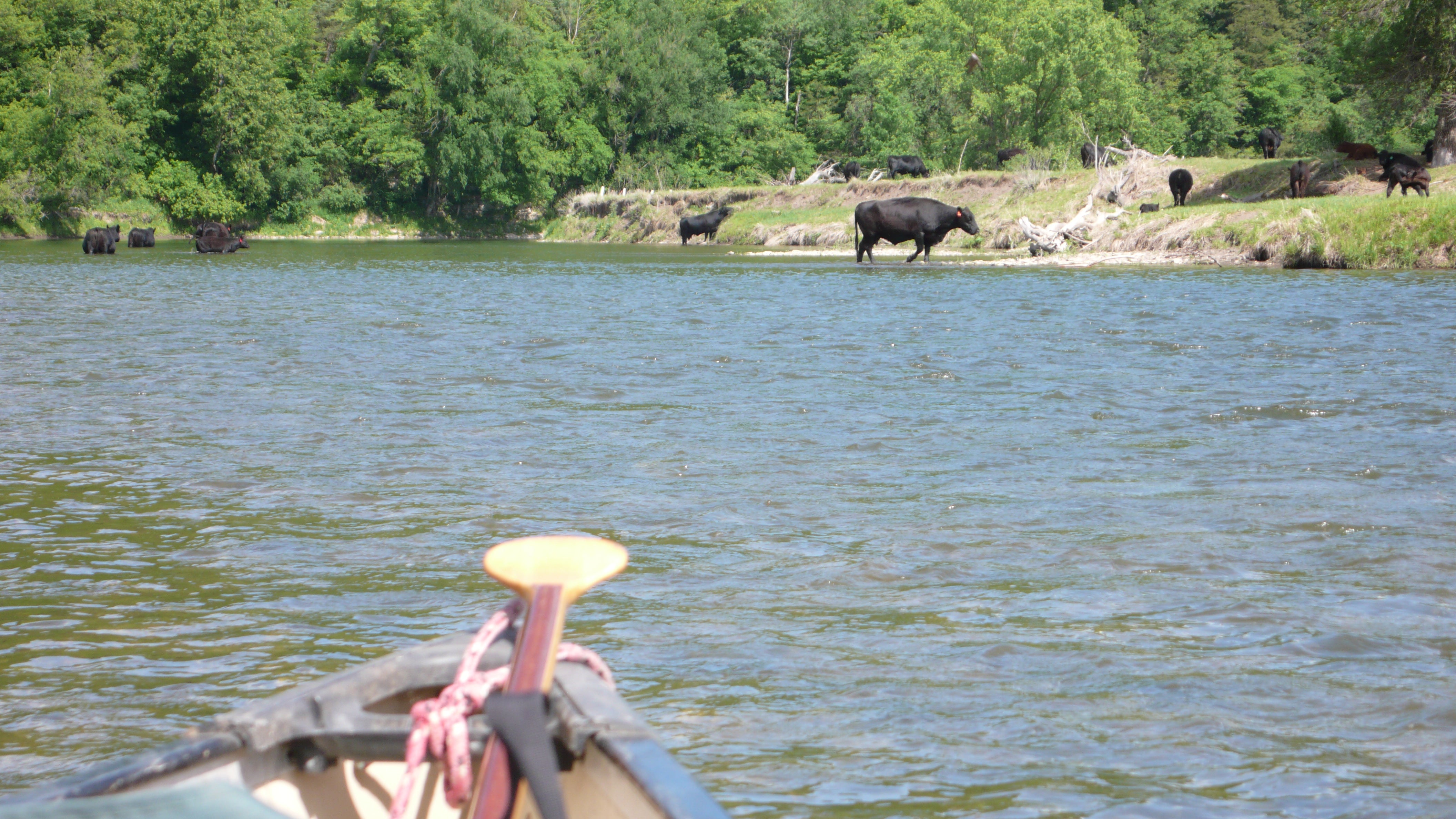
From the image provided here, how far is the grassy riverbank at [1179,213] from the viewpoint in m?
25.7

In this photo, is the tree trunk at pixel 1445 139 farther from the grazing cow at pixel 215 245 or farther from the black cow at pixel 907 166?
the grazing cow at pixel 215 245

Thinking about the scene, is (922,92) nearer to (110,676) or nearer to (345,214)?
(345,214)

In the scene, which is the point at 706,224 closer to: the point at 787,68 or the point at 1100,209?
the point at 1100,209

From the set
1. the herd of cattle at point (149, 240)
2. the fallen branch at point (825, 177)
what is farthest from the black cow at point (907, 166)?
the herd of cattle at point (149, 240)

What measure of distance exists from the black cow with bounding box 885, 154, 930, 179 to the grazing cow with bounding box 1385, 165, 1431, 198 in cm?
2449

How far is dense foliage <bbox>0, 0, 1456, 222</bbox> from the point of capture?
182ft

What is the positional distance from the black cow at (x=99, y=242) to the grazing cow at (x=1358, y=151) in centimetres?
3691

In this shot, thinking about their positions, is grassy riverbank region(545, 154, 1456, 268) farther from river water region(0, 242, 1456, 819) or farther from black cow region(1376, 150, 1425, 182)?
river water region(0, 242, 1456, 819)

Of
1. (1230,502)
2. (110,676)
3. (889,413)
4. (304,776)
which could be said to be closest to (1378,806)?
(304,776)

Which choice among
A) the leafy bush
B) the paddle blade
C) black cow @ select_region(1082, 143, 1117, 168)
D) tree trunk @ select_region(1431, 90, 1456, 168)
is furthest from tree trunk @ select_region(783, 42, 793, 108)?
the paddle blade

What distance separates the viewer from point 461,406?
10289 millimetres

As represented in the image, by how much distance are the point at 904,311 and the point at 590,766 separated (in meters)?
16.9

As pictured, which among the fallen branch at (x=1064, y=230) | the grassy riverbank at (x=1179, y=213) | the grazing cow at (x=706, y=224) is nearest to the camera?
the grassy riverbank at (x=1179, y=213)

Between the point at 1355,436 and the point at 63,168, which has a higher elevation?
the point at 63,168
